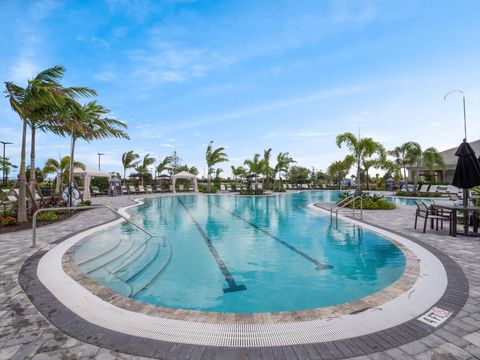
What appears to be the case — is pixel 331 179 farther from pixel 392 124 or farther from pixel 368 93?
pixel 368 93

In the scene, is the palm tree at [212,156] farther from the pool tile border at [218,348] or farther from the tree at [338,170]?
the pool tile border at [218,348]

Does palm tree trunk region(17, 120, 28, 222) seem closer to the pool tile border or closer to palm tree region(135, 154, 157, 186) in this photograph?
the pool tile border

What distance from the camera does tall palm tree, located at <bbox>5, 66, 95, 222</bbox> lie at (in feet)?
25.6

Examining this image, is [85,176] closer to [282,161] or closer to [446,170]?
[282,161]

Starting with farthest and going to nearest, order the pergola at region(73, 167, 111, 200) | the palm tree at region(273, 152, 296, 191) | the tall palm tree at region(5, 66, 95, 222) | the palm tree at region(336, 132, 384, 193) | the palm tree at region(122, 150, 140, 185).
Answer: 1. the palm tree at region(273, 152, 296, 191)
2. the palm tree at region(122, 150, 140, 185)
3. the pergola at region(73, 167, 111, 200)
4. the palm tree at region(336, 132, 384, 193)
5. the tall palm tree at region(5, 66, 95, 222)

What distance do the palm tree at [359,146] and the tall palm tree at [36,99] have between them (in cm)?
1420

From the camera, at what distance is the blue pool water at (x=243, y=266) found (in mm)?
4039

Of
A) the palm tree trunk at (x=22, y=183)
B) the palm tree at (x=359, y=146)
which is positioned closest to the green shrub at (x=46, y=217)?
the palm tree trunk at (x=22, y=183)

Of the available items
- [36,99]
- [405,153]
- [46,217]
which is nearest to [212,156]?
[405,153]

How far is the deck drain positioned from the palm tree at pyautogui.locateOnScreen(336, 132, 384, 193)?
43.6ft

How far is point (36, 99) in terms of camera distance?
783cm

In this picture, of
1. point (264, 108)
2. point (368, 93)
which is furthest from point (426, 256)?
point (264, 108)

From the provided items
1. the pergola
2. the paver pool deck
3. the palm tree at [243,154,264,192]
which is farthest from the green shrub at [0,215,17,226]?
the palm tree at [243,154,264,192]

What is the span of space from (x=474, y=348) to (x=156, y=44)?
1429 cm
